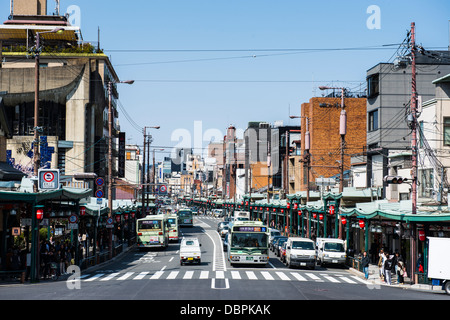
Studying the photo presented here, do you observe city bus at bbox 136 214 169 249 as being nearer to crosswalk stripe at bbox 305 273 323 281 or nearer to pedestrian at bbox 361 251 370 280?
crosswalk stripe at bbox 305 273 323 281

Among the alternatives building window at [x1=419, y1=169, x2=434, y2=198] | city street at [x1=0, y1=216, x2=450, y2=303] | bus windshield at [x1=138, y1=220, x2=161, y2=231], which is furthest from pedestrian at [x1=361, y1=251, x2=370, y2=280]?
bus windshield at [x1=138, y1=220, x2=161, y2=231]

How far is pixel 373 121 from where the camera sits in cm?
6781

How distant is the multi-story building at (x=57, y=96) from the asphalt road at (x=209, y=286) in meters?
29.5

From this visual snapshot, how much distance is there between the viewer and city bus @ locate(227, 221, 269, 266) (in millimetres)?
39344

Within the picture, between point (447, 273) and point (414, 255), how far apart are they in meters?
5.36

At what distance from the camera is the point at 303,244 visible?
134 ft

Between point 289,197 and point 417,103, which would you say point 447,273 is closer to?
point 417,103

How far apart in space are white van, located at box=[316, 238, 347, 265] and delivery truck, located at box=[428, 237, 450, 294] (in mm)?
13094

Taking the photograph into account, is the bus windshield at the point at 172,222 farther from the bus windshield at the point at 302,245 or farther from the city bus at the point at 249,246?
the bus windshield at the point at 302,245

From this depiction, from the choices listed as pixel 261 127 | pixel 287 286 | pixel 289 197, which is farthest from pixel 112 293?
pixel 261 127

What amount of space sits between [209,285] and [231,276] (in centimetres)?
535

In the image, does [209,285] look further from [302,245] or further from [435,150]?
[435,150]

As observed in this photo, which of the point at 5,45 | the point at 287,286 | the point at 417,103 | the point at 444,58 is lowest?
the point at 287,286

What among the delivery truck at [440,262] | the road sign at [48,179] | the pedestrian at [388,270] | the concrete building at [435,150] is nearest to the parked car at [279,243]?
the concrete building at [435,150]
